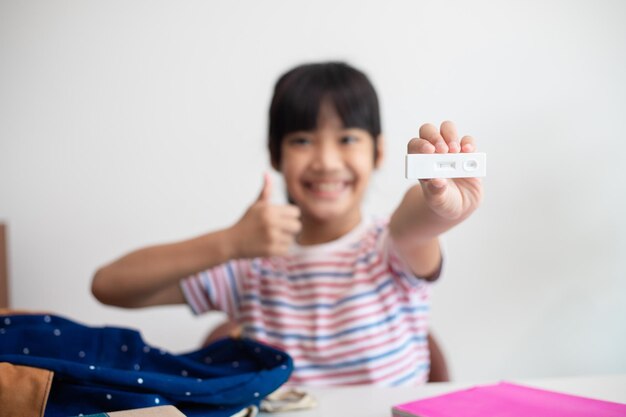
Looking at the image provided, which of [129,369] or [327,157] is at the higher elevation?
[327,157]

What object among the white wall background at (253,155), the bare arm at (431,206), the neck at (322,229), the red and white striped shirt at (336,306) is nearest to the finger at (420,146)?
the bare arm at (431,206)

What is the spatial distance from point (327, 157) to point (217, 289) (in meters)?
0.24

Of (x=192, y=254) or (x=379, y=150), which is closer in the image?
(x=192, y=254)

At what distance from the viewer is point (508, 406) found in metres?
0.46

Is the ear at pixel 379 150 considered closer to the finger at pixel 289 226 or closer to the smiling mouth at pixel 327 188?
the smiling mouth at pixel 327 188

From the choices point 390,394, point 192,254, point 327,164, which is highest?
point 327,164

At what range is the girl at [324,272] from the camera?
779 mm

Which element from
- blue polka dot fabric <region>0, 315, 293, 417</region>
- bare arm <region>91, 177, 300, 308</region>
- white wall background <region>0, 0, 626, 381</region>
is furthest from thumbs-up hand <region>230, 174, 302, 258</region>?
white wall background <region>0, 0, 626, 381</region>

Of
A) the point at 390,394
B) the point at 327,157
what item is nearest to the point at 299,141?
the point at 327,157

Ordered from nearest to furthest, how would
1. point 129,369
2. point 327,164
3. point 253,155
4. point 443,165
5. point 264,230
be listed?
point 443,165 < point 129,369 < point 264,230 < point 327,164 < point 253,155

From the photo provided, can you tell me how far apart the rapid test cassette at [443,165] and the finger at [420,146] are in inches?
0.4

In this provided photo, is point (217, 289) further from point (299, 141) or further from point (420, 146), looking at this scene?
point (420, 146)

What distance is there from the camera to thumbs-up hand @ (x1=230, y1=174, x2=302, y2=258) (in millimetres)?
663

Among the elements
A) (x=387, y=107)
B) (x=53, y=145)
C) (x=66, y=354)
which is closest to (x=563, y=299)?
(x=387, y=107)
